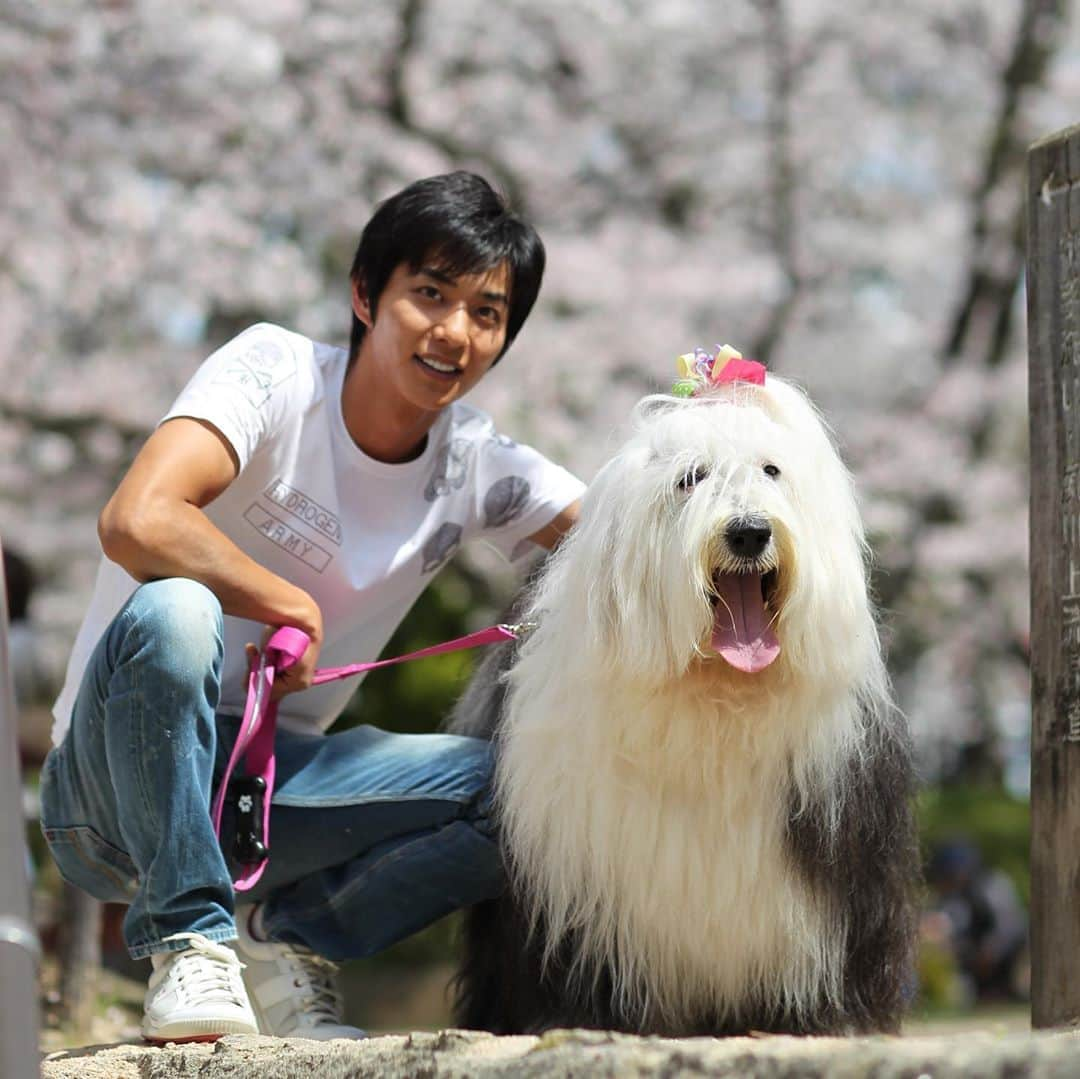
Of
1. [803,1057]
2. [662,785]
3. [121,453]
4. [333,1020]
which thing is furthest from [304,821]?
[121,453]

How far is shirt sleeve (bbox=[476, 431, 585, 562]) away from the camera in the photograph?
3.41 metres

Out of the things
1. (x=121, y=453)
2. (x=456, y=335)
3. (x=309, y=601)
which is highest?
(x=121, y=453)

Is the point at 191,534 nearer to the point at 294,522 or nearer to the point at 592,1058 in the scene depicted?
the point at 294,522

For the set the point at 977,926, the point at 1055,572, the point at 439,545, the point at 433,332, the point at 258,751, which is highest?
the point at 433,332

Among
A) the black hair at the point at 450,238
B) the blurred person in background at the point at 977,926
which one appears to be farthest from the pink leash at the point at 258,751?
the blurred person in background at the point at 977,926

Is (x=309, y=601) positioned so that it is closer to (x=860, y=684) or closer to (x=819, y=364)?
(x=860, y=684)

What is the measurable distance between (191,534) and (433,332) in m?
0.70

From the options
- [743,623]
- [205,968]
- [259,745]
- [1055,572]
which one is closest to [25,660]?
[259,745]

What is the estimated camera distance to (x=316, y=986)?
10.5ft

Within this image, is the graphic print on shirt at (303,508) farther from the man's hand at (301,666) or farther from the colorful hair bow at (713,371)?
the colorful hair bow at (713,371)

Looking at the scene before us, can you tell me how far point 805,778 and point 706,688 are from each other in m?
0.24

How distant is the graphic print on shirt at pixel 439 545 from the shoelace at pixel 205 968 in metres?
0.99

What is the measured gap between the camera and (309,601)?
9.58ft

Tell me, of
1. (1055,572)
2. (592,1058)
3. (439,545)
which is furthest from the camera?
(439,545)
